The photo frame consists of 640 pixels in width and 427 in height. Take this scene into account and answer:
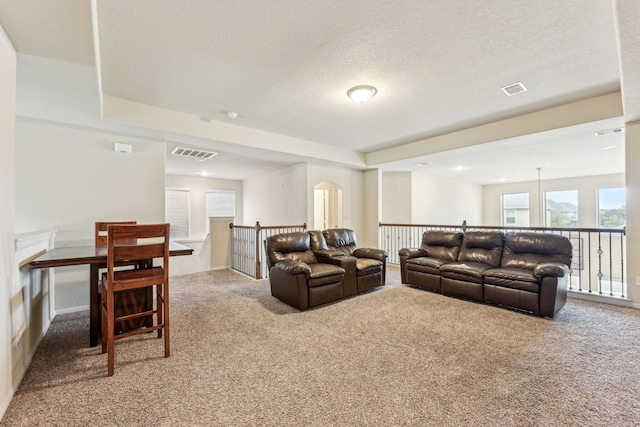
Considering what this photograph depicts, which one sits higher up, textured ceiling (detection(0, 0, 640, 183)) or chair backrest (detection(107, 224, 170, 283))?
textured ceiling (detection(0, 0, 640, 183))

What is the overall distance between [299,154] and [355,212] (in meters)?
2.53

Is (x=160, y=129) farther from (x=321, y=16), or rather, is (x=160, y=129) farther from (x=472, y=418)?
(x=472, y=418)

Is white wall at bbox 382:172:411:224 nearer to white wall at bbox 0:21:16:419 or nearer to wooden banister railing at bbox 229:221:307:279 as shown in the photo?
wooden banister railing at bbox 229:221:307:279

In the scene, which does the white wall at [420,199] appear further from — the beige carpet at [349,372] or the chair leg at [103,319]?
the chair leg at [103,319]

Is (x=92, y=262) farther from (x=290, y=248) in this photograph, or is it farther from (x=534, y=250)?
(x=534, y=250)

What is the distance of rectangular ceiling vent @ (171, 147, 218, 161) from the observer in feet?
17.4

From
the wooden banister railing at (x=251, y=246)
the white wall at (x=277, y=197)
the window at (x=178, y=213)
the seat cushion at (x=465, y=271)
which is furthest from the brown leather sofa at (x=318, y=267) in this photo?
the window at (x=178, y=213)

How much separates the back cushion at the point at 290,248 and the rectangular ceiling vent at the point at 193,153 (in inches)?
98.9

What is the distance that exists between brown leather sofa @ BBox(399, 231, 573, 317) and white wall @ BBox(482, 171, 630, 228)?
22.8 feet

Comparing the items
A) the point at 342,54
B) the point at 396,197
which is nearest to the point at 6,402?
the point at 342,54

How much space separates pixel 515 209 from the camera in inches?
417

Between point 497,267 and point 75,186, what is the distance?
628 cm

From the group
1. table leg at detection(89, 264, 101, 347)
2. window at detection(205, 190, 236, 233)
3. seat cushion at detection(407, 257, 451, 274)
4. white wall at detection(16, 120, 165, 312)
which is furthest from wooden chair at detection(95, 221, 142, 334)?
window at detection(205, 190, 236, 233)

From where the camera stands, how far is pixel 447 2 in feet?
6.78
